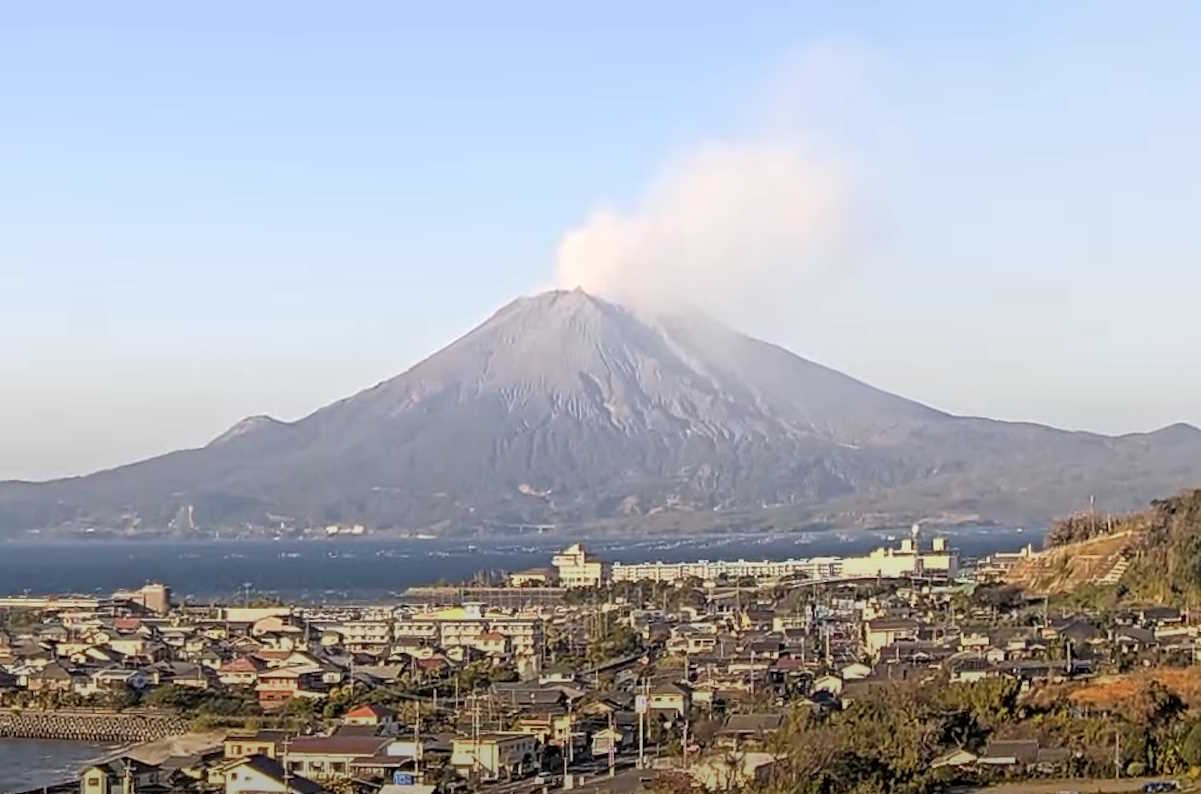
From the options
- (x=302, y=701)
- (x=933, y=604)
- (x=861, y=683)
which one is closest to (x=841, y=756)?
(x=861, y=683)

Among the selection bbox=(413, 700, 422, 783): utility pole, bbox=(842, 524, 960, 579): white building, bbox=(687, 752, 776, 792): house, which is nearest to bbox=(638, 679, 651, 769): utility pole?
bbox=(687, 752, 776, 792): house

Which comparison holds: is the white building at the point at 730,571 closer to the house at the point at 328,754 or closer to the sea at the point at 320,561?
the sea at the point at 320,561

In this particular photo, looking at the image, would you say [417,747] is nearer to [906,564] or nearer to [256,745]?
[256,745]

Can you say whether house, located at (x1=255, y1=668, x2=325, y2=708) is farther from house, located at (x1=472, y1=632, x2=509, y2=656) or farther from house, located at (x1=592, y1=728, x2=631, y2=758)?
house, located at (x1=592, y1=728, x2=631, y2=758)

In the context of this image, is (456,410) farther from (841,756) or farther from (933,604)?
(841,756)

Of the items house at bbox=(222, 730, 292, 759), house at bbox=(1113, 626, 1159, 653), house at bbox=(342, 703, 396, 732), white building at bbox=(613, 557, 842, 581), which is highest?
white building at bbox=(613, 557, 842, 581)

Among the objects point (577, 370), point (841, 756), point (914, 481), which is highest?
point (577, 370)

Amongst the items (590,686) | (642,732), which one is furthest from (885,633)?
(642,732)
